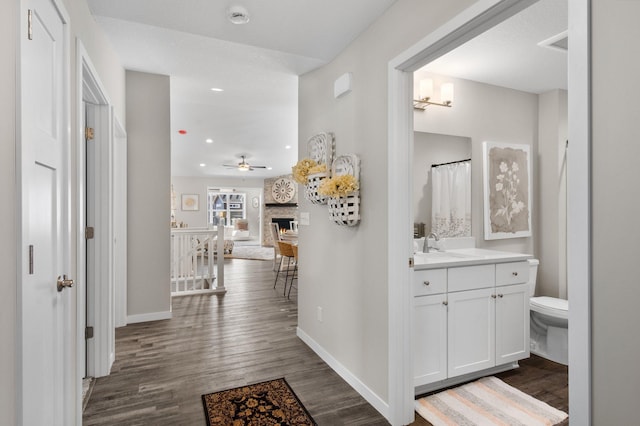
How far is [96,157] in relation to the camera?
8.27 ft

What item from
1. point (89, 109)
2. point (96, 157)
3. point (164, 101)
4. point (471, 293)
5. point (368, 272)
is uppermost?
point (164, 101)

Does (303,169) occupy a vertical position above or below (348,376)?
above

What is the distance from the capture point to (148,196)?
141 inches

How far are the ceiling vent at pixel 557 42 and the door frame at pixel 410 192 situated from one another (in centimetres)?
120

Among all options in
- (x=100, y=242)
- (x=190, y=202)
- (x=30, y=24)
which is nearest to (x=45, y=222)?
(x=30, y=24)

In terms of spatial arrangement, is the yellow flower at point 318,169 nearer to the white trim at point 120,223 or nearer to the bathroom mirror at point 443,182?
the bathroom mirror at point 443,182

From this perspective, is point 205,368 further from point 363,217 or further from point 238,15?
point 238,15

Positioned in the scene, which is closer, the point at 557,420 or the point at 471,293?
the point at 557,420

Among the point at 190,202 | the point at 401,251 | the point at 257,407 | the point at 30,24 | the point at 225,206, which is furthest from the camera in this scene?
the point at 225,206

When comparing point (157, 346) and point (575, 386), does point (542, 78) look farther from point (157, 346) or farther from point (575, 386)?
A: point (157, 346)

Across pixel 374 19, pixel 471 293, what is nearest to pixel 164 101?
pixel 374 19

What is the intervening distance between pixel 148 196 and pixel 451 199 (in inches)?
121

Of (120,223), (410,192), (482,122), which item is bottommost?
(120,223)

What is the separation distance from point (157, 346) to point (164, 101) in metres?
2.45
